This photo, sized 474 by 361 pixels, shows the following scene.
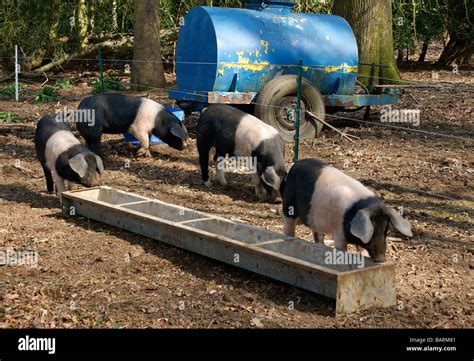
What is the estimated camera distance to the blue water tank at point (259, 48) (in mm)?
10461

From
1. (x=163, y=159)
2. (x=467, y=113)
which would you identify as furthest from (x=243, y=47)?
(x=467, y=113)

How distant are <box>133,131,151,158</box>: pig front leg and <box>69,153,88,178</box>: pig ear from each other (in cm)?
247

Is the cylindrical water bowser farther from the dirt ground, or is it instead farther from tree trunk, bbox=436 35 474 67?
tree trunk, bbox=436 35 474 67

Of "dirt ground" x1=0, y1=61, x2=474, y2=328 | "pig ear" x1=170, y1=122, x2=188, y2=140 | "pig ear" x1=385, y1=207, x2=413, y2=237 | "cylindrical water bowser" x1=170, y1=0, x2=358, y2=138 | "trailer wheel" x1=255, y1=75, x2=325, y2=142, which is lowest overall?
"dirt ground" x1=0, y1=61, x2=474, y2=328

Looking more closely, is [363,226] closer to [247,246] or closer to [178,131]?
[247,246]

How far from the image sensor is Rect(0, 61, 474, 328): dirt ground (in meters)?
5.27

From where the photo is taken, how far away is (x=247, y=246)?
19.2 ft

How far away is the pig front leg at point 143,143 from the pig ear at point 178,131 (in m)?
0.36

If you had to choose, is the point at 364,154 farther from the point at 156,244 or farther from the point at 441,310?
the point at 441,310

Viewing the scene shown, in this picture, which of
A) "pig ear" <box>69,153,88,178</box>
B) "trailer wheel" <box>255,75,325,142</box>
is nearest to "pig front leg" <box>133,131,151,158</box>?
"trailer wheel" <box>255,75,325,142</box>

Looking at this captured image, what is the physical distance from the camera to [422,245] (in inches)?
268

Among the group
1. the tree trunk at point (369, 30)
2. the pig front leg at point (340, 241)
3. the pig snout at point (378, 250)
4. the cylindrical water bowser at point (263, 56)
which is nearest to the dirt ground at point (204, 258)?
the pig snout at point (378, 250)

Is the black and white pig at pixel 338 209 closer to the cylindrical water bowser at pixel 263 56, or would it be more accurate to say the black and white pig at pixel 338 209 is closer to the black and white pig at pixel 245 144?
the black and white pig at pixel 245 144

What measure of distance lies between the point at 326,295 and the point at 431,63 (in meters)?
16.0
